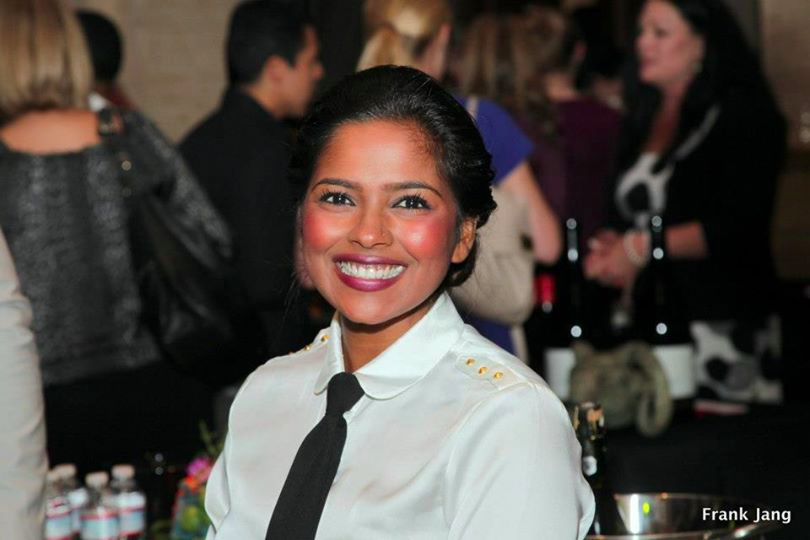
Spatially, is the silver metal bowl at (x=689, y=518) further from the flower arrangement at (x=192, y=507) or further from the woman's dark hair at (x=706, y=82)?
the woman's dark hair at (x=706, y=82)

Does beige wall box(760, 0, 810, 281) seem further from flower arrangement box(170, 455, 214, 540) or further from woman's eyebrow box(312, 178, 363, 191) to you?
woman's eyebrow box(312, 178, 363, 191)

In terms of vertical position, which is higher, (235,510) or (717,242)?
(235,510)

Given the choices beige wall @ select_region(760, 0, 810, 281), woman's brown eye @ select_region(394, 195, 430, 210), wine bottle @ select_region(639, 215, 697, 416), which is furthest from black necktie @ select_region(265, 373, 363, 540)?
beige wall @ select_region(760, 0, 810, 281)

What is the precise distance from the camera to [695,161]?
4.15 meters

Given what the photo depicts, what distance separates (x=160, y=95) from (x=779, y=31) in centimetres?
298

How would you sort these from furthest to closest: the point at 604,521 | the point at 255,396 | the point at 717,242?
the point at 717,242, the point at 604,521, the point at 255,396

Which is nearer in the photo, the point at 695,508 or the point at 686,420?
the point at 695,508

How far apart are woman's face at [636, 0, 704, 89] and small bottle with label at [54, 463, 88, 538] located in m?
2.46

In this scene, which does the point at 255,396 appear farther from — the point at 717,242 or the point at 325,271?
the point at 717,242

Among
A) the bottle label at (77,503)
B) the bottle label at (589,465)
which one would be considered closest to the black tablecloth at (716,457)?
the bottle label at (589,465)

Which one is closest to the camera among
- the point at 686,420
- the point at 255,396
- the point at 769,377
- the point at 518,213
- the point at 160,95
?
the point at 255,396

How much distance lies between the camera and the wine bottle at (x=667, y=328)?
120 inches

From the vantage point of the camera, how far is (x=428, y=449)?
1.65m

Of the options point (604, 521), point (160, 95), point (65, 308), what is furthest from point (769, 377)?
point (160, 95)
